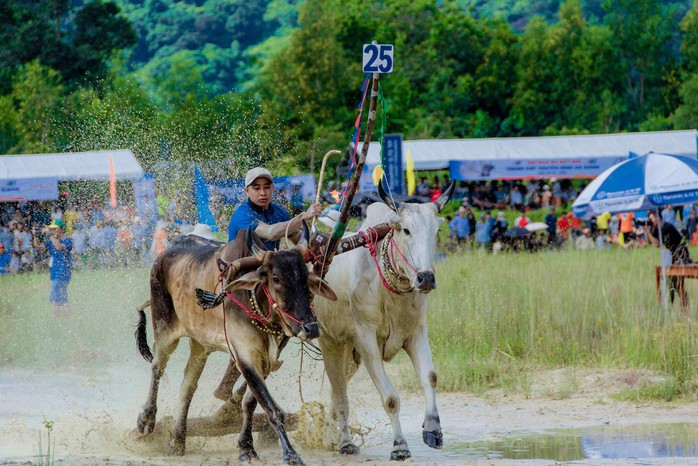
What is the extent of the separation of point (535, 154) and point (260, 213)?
26428 mm

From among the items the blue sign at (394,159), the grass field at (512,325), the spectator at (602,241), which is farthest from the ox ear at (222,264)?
the spectator at (602,241)

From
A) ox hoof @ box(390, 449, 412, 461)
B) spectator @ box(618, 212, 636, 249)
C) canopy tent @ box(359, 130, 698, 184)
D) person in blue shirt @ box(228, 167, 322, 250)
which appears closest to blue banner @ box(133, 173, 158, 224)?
person in blue shirt @ box(228, 167, 322, 250)

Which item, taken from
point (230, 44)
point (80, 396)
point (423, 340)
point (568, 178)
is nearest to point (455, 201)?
point (568, 178)

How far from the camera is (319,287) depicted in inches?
311

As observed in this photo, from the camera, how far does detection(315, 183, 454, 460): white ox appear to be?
806 cm

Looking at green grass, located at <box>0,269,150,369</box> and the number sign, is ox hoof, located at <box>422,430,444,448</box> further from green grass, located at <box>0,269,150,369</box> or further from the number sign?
green grass, located at <box>0,269,150,369</box>

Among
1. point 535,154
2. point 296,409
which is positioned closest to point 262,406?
point 296,409

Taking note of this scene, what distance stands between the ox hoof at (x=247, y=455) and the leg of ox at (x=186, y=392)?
854 mm

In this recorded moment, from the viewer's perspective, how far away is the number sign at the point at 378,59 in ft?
24.4

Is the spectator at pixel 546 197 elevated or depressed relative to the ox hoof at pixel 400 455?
elevated

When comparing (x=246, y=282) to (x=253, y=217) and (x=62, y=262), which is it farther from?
(x=62, y=262)

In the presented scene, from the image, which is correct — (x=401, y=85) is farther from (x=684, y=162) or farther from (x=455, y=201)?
(x=684, y=162)

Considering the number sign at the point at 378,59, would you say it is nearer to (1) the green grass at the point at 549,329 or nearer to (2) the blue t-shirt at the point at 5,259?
(1) the green grass at the point at 549,329

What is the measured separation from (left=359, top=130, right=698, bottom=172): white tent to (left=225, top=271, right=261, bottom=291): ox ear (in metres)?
24.7
